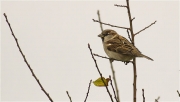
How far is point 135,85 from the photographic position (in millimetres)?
2711

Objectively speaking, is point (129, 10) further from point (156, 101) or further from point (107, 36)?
point (107, 36)

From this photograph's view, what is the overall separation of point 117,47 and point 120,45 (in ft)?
0.20

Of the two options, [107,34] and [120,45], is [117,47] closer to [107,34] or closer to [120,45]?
[120,45]

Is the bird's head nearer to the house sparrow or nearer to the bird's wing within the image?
the house sparrow

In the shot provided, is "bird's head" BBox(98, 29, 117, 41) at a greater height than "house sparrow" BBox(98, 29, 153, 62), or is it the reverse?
"bird's head" BBox(98, 29, 117, 41)

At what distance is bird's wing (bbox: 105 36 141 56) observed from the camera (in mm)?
5007

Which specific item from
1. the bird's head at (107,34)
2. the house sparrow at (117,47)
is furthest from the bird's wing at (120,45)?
the bird's head at (107,34)

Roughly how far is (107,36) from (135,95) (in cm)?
321

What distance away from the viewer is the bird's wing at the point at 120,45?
16.4ft

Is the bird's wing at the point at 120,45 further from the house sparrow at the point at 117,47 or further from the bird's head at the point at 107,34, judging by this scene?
the bird's head at the point at 107,34

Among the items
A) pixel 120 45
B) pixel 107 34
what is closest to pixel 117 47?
pixel 120 45

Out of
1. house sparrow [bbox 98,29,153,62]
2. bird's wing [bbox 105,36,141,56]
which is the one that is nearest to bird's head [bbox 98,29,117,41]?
house sparrow [bbox 98,29,153,62]

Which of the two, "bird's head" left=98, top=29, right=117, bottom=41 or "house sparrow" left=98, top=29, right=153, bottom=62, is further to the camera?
"bird's head" left=98, top=29, right=117, bottom=41

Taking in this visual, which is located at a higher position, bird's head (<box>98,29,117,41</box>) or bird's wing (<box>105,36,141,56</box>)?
bird's head (<box>98,29,117,41</box>)
